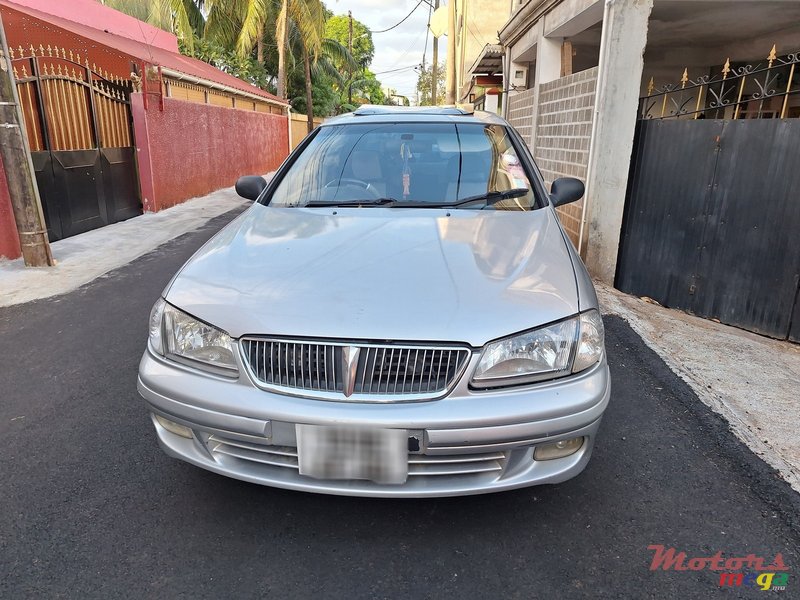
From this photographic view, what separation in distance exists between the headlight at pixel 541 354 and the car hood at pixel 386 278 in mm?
48

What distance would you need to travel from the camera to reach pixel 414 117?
A: 3.91m

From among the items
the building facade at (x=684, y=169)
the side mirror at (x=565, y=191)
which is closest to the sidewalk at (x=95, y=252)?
the side mirror at (x=565, y=191)

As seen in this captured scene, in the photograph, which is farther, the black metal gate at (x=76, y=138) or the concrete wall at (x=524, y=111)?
the concrete wall at (x=524, y=111)

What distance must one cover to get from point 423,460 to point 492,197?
1.69m

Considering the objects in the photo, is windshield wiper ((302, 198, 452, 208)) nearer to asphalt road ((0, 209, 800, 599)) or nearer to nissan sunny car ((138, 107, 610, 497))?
nissan sunny car ((138, 107, 610, 497))

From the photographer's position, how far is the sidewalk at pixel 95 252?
19.0 feet

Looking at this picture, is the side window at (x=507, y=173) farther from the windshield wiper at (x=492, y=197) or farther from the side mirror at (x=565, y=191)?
the side mirror at (x=565, y=191)

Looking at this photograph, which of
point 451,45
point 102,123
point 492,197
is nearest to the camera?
point 492,197

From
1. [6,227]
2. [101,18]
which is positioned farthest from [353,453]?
[101,18]

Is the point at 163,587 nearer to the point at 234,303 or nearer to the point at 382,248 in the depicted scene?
the point at 234,303

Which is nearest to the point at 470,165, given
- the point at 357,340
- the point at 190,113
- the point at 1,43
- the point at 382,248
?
the point at 382,248

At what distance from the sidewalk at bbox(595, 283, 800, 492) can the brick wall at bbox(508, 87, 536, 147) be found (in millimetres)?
5182

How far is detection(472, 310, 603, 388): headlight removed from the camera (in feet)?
6.89

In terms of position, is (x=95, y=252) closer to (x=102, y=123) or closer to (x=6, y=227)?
(x=6, y=227)
